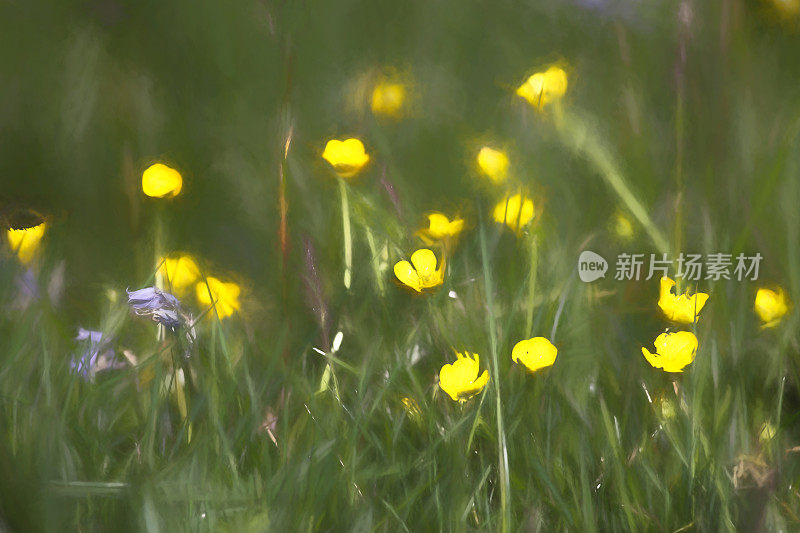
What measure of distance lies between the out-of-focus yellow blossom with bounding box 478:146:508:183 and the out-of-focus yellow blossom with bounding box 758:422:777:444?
0.35 meters

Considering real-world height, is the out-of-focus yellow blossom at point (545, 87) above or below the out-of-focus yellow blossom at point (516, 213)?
above

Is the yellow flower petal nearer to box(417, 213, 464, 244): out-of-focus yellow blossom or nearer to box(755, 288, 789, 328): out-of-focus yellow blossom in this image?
box(417, 213, 464, 244): out-of-focus yellow blossom

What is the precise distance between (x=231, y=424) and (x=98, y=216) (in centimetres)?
30

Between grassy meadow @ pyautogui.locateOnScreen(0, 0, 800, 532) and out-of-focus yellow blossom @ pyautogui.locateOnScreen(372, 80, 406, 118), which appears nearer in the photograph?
grassy meadow @ pyautogui.locateOnScreen(0, 0, 800, 532)

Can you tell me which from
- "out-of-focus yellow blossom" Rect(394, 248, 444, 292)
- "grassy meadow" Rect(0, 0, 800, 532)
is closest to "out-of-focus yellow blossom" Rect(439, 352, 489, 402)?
"grassy meadow" Rect(0, 0, 800, 532)

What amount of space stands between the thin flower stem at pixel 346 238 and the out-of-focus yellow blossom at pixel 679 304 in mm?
297

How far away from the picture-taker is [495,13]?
2.79 ft

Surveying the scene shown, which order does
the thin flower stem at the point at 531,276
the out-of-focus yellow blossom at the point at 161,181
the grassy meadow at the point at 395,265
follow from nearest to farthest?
the grassy meadow at the point at 395,265 < the thin flower stem at the point at 531,276 < the out-of-focus yellow blossom at the point at 161,181

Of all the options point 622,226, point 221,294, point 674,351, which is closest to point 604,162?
point 622,226

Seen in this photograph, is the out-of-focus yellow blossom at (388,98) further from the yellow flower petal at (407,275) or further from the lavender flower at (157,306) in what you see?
the lavender flower at (157,306)

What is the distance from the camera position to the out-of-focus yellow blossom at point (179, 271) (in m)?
0.76

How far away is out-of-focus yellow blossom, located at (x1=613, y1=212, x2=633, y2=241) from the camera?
0.79 m

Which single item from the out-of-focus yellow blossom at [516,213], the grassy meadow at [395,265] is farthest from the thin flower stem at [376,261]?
the out-of-focus yellow blossom at [516,213]

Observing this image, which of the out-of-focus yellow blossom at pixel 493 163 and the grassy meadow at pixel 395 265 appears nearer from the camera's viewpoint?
the grassy meadow at pixel 395 265
